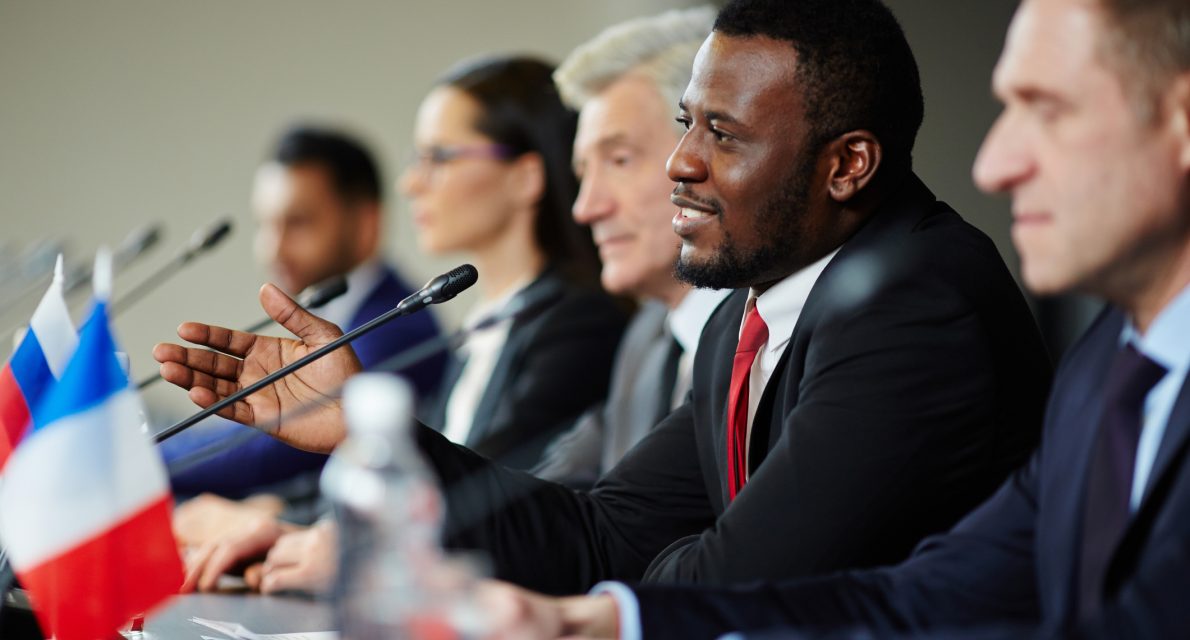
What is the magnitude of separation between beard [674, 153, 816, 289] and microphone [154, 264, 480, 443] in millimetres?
318

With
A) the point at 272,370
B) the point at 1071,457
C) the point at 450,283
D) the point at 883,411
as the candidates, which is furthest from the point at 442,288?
the point at 1071,457

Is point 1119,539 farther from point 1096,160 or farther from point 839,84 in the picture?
point 839,84

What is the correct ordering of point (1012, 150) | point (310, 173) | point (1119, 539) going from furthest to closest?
1. point (310, 173)
2. point (1012, 150)
3. point (1119, 539)

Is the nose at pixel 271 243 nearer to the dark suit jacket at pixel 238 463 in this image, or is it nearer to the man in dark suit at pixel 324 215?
the man in dark suit at pixel 324 215

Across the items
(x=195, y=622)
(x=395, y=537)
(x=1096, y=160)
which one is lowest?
(x=195, y=622)

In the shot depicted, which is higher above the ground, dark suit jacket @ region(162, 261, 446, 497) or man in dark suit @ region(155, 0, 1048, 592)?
man in dark suit @ region(155, 0, 1048, 592)

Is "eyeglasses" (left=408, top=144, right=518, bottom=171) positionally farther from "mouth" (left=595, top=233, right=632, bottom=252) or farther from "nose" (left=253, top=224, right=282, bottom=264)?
"nose" (left=253, top=224, right=282, bottom=264)

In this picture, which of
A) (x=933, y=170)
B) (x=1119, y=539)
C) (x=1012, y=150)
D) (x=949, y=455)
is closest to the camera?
(x=1119, y=539)

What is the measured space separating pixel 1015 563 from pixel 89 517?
38.0 inches

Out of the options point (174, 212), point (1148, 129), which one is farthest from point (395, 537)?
point (174, 212)

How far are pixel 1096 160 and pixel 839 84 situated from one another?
640 mm

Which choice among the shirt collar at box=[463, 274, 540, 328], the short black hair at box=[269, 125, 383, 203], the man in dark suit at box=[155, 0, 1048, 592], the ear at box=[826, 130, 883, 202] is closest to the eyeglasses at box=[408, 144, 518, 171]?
the shirt collar at box=[463, 274, 540, 328]

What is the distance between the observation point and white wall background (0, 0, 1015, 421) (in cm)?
643

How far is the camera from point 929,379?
62.5 inches
